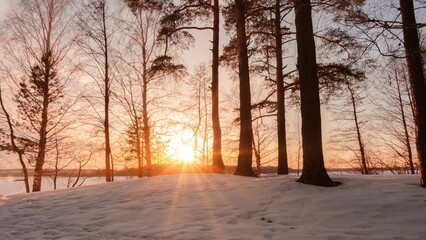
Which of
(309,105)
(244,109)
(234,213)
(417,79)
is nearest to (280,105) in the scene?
(244,109)

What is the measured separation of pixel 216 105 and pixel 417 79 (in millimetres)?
7289

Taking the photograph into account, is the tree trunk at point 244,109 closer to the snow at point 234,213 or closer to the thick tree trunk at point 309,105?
the snow at point 234,213

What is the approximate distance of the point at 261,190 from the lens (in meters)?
7.23

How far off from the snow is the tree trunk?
214 centimetres

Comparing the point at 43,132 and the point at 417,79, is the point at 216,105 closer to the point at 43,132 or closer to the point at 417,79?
the point at 417,79

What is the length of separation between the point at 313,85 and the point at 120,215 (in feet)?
17.5

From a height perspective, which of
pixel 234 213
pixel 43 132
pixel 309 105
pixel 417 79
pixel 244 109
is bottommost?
pixel 234 213

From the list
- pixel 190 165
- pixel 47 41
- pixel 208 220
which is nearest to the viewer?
pixel 208 220

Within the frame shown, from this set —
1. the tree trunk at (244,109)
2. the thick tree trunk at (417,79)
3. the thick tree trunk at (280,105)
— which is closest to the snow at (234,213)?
the thick tree trunk at (417,79)

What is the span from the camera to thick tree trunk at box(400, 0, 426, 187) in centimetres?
662

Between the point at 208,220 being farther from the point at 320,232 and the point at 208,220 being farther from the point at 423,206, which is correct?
the point at 423,206

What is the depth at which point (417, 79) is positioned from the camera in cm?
675

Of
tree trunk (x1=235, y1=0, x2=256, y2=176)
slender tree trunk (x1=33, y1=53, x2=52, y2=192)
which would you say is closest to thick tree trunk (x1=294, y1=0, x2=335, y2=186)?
tree trunk (x1=235, y1=0, x2=256, y2=176)

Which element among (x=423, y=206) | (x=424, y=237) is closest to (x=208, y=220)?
(x=424, y=237)
